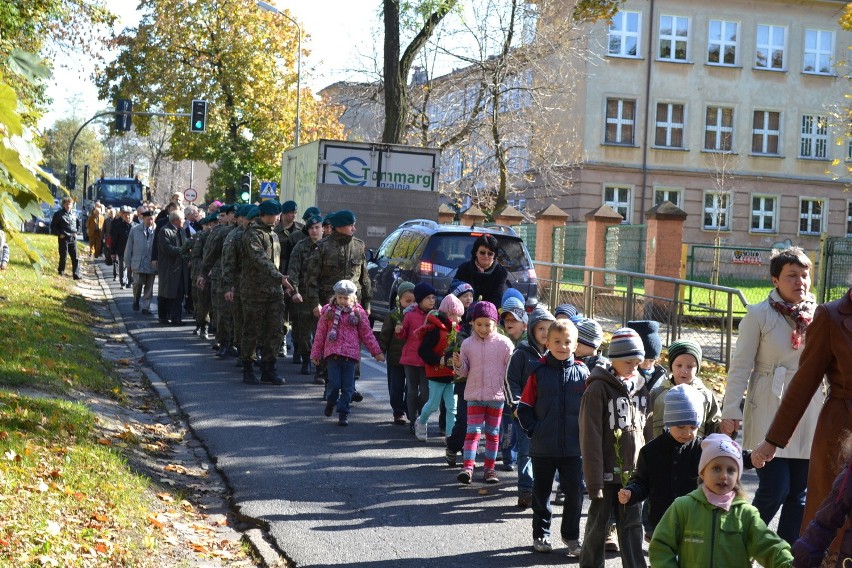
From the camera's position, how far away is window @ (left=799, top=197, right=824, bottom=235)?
48469mm

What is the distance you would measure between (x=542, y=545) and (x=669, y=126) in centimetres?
4240

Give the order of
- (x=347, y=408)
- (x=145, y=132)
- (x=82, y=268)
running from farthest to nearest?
1. (x=145, y=132)
2. (x=82, y=268)
3. (x=347, y=408)

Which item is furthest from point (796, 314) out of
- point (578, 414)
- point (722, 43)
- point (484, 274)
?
point (722, 43)

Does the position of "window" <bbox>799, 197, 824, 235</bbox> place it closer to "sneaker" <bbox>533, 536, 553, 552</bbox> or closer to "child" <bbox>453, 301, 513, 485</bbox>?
"child" <bbox>453, 301, 513, 485</bbox>

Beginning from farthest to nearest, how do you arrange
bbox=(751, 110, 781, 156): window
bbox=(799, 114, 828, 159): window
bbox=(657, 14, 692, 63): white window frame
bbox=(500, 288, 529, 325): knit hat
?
bbox=(799, 114, 828, 159): window, bbox=(751, 110, 781, 156): window, bbox=(657, 14, 692, 63): white window frame, bbox=(500, 288, 529, 325): knit hat

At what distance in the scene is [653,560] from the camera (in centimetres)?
455

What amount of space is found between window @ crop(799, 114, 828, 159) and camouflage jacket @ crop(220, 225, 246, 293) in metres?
39.5

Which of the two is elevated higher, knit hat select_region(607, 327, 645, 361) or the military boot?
knit hat select_region(607, 327, 645, 361)

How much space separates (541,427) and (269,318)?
680cm

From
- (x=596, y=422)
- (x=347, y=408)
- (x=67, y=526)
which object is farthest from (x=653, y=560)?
(x=347, y=408)

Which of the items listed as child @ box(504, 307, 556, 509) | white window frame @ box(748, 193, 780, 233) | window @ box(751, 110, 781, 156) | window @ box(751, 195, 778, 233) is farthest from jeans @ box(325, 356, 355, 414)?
window @ box(751, 110, 781, 156)

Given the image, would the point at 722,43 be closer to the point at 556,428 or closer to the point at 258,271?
the point at 258,271

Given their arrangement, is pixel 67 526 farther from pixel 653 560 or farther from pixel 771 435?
pixel 771 435

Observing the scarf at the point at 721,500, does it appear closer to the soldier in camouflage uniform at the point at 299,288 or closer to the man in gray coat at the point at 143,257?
the soldier in camouflage uniform at the point at 299,288
